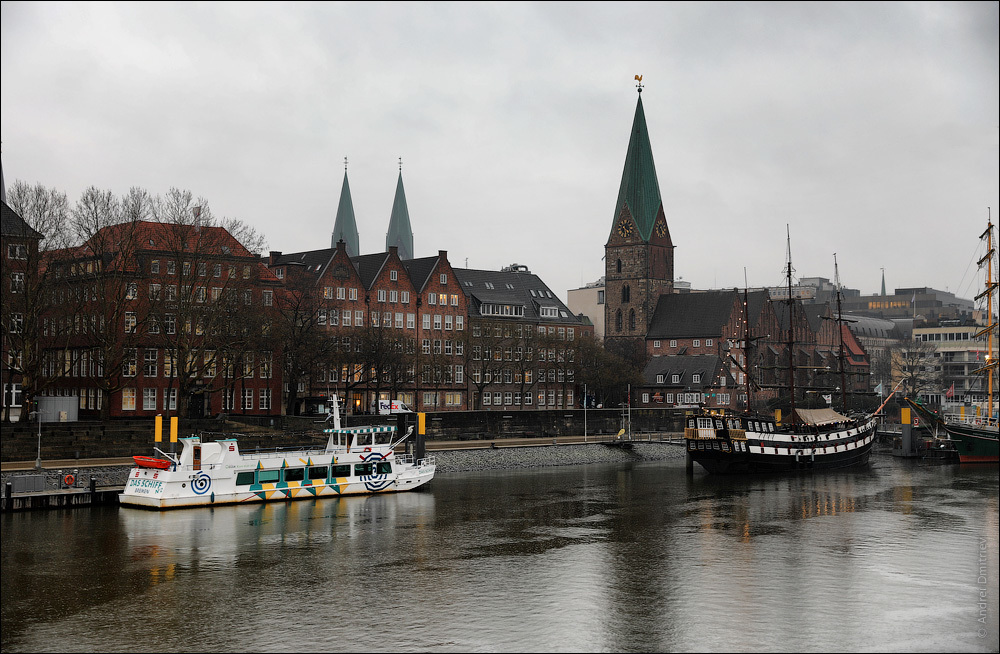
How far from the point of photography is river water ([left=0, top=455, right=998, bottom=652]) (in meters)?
31.6

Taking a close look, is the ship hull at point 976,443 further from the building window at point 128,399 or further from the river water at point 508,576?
the building window at point 128,399

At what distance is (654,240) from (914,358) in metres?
45.3

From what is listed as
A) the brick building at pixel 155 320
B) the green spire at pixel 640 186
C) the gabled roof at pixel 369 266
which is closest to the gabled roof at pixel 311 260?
the gabled roof at pixel 369 266

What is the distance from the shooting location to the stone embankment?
6000cm

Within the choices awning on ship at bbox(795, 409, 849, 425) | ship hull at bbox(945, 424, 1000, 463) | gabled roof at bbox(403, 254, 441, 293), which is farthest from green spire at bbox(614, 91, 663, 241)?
ship hull at bbox(945, 424, 1000, 463)

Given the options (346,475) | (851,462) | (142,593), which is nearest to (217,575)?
(142,593)

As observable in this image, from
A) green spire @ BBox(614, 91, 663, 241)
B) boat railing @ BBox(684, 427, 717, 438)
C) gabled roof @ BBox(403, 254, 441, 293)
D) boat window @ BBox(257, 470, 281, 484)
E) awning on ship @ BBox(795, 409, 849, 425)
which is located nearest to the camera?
boat window @ BBox(257, 470, 281, 484)

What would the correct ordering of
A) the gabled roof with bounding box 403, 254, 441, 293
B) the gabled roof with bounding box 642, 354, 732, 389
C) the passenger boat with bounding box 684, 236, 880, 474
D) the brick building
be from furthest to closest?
the gabled roof with bounding box 642, 354, 732, 389, the gabled roof with bounding box 403, 254, 441, 293, the passenger boat with bounding box 684, 236, 880, 474, the brick building

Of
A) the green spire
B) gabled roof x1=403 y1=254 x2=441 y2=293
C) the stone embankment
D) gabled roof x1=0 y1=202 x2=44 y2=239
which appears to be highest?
the green spire

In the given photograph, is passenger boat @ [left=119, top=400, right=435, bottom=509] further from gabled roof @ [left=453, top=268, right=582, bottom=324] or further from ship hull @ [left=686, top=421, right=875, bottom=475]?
gabled roof @ [left=453, top=268, right=582, bottom=324]

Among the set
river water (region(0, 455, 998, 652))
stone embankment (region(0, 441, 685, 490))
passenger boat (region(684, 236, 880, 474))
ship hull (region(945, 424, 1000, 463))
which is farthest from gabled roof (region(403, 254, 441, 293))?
river water (region(0, 455, 998, 652))

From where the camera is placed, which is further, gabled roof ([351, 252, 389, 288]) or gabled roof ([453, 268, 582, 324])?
gabled roof ([453, 268, 582, 324])

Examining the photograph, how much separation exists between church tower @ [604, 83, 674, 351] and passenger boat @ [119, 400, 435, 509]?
93135 millimetres

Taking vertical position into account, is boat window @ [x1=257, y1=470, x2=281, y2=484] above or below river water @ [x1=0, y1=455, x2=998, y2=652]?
above
